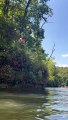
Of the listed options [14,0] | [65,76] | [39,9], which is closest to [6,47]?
[14,0]

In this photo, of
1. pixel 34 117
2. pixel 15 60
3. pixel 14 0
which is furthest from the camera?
pixel 14 0

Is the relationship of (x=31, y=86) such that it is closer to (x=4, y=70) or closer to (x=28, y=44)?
(x=28, y=44)

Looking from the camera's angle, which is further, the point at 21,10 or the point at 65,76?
the point at 65,76

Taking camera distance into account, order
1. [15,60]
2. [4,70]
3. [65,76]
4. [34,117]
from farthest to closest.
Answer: [65,76] < [15,60] < [4,70] < [34,117]

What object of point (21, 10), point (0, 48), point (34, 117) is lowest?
point (34, 117)

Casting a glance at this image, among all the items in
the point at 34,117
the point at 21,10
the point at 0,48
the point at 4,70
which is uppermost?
the point at 21,10

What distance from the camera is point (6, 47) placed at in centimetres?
3641

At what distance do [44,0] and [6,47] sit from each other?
1441 centimetres

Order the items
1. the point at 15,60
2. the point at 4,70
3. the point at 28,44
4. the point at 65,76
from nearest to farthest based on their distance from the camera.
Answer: the point at 4,70, the point at 15,60, the point at 28,44, the point at 65,76

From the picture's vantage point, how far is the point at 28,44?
45969 millimetres

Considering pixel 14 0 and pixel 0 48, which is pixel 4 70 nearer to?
pixel 0 48

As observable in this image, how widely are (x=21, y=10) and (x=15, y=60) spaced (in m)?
9.92

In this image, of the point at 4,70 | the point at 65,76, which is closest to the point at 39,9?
the point at 4,70

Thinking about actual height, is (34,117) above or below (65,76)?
below
